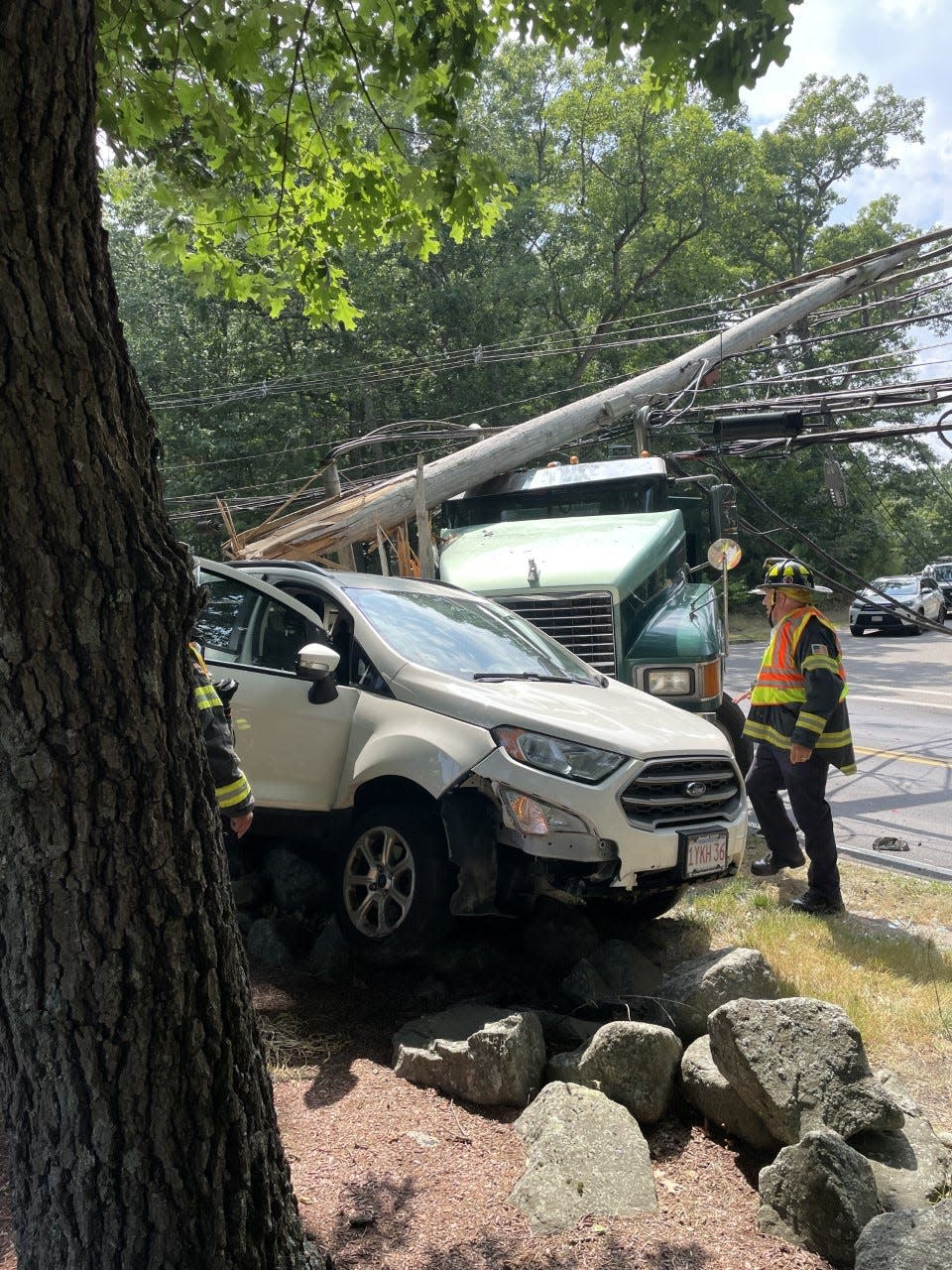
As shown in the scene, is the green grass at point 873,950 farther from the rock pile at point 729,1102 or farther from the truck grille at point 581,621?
the truck grille at point 581,621

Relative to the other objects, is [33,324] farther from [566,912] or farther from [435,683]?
[566,912]

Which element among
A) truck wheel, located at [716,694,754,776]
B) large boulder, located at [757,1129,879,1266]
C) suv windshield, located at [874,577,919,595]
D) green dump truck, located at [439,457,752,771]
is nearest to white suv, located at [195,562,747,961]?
large boulder, located at [757,1129,879,1266]

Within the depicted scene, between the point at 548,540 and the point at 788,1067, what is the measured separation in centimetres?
601

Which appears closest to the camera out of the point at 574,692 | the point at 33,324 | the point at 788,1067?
the point at 33,324

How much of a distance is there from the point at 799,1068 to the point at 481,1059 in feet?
3.52

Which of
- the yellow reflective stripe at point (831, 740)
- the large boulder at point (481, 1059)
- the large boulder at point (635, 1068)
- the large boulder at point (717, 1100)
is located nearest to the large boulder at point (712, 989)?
the large boulder at point (717, 1100)

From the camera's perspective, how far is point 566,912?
16.9 feet

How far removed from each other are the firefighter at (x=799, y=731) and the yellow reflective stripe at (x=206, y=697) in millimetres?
3448

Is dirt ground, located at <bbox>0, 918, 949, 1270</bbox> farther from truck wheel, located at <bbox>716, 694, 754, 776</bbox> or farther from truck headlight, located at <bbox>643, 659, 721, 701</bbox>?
truck wheel, located at <bbox>716, 694, 754, 776</bbox>

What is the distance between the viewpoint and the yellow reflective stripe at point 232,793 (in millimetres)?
4036

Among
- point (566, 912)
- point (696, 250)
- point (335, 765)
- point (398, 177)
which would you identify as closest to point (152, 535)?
point (335, 765)

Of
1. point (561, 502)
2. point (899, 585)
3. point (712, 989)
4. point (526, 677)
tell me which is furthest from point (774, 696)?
point (899, 585)

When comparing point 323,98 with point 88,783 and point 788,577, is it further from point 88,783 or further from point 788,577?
point 88,783

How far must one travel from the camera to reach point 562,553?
28.2ft
